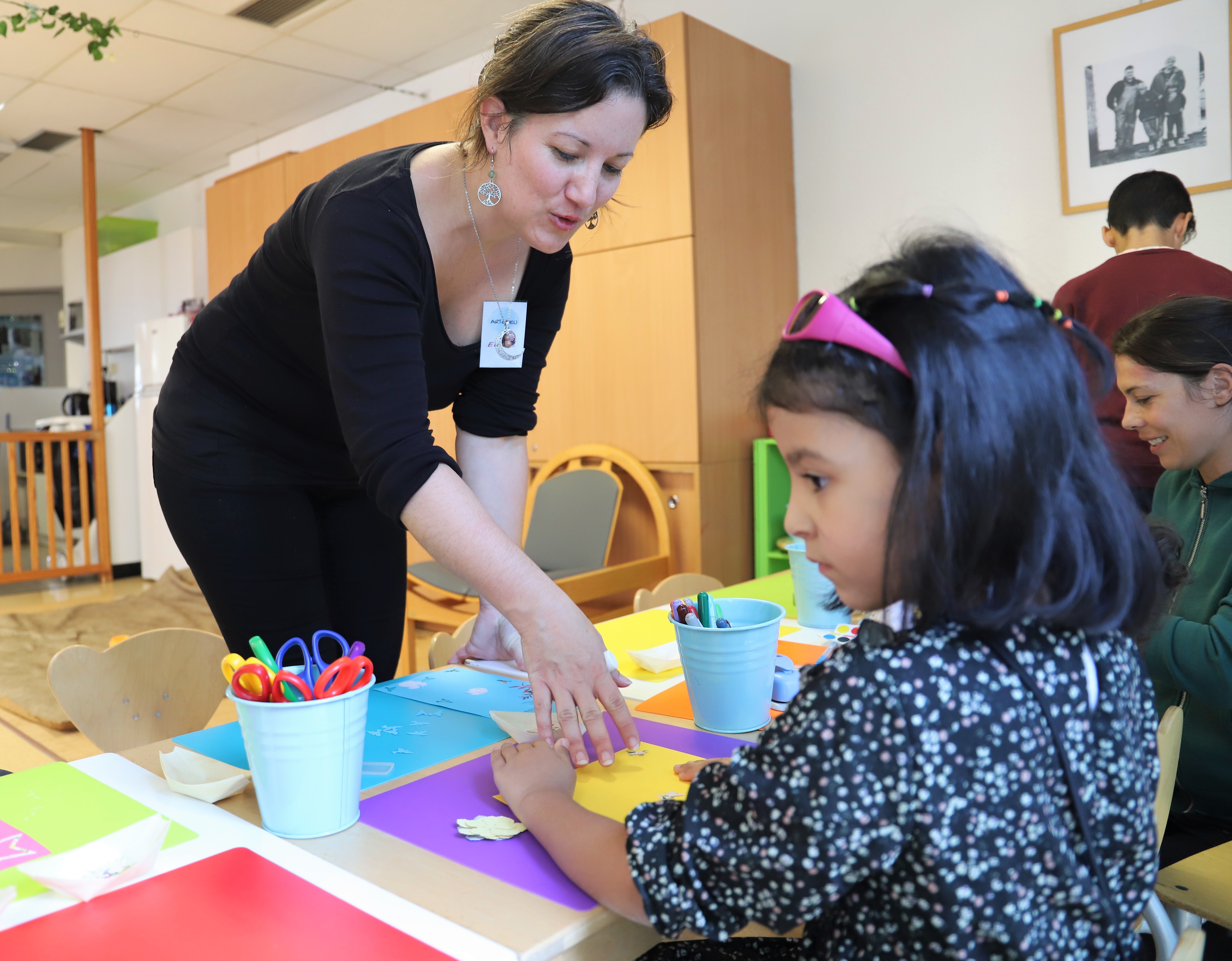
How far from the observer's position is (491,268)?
1172 mm

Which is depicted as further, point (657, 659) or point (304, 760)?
point (657, 659)

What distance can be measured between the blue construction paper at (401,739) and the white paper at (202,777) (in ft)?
0.09

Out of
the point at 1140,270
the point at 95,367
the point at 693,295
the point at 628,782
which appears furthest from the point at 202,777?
the point at 95,367

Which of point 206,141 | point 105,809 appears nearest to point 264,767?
point 105,809

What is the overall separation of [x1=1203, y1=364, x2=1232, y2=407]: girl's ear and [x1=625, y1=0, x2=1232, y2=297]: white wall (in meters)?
1.09

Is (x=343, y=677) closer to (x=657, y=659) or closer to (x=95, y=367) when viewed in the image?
(x=657, y=659)

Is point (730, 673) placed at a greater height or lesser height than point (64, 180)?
lesser

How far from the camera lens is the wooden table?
0.58m

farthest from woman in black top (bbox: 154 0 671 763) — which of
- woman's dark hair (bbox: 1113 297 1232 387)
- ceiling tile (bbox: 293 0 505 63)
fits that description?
ceiling tile (bbox: 293 0 505 63)

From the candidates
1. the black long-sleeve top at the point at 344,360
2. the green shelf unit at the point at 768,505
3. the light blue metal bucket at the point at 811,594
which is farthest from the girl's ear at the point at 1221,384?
the green shelf unit at the point at 768,505

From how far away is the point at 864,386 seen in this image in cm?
60

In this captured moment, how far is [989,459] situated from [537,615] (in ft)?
1.42

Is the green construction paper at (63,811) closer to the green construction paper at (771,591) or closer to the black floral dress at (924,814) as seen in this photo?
the black floral dress at (924,814)

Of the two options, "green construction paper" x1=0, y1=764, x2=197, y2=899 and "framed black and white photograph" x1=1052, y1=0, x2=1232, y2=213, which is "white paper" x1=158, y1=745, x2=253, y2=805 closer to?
"green construction paper" x1=0, y1=764, x2=197, y2=899
